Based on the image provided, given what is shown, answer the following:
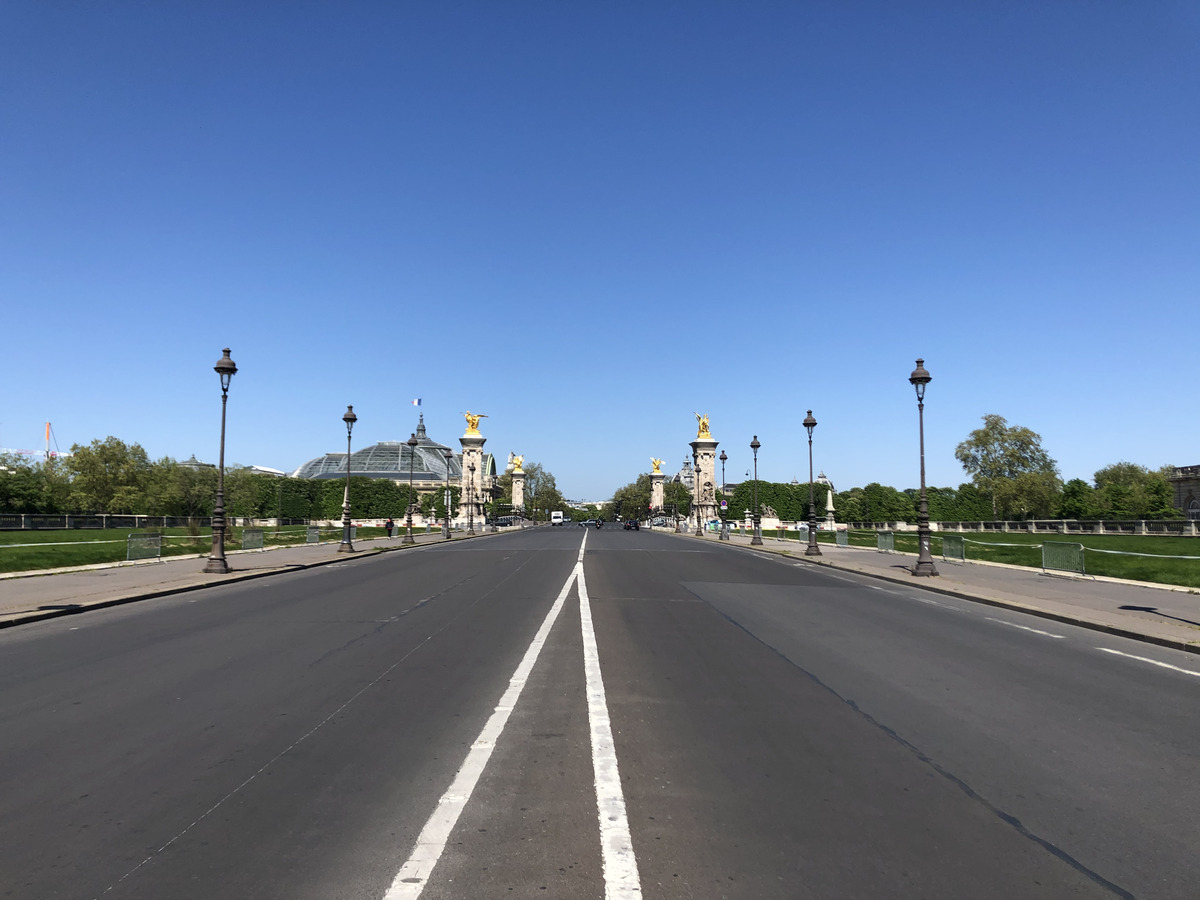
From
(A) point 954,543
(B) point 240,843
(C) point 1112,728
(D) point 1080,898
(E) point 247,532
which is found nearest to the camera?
(D) point 1080,898

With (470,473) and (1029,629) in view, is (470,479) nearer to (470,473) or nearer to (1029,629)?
(470,473)

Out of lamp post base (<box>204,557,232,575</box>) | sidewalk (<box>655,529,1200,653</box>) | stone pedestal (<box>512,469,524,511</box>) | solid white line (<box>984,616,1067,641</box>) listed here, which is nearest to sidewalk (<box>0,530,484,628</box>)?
lamp post base (<box>204,557,232,575</box>)

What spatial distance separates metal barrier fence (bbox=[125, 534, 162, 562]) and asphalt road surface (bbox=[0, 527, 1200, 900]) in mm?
17889

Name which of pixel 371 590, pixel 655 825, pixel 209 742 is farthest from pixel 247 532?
pixel 655 825

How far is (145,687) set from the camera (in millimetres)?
8172

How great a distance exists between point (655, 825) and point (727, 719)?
2586mm

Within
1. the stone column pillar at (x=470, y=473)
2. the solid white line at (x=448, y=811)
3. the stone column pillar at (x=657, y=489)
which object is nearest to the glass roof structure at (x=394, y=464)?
the stone column pillar at (x=657, y=489)

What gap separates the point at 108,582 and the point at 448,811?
19342mm

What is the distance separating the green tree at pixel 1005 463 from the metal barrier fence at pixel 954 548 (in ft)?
227

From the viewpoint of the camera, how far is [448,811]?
473 cm

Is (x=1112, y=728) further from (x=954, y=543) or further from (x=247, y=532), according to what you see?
(x=247, y=532)

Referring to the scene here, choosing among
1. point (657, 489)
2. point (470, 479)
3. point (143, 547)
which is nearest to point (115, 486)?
point (470, 479)

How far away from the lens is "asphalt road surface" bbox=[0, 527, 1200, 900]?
3969mm

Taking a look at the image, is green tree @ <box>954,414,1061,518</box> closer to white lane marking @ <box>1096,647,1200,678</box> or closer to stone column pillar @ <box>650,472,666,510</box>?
stone column pillar @ <box>650,472,666,510</box>
